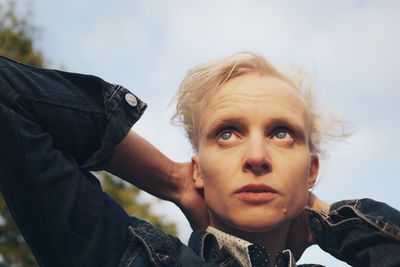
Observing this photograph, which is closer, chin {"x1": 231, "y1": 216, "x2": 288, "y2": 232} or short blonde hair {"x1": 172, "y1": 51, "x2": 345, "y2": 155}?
chin {"x1": 231, "y1": 216, "x2": 288, "y2": 232}

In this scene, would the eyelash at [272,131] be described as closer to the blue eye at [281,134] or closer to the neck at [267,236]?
the blue eye at [281,134]

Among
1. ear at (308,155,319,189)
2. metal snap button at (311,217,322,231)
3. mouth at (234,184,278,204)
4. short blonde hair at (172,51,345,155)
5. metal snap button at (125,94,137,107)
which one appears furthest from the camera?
ear at (308,155,319,189)

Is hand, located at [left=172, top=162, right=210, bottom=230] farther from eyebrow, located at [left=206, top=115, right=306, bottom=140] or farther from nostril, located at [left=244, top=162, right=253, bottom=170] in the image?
nostril, located at [left=244, top=162, right=253, bottom=170]

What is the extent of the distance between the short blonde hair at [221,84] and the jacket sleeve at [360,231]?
0.45 m

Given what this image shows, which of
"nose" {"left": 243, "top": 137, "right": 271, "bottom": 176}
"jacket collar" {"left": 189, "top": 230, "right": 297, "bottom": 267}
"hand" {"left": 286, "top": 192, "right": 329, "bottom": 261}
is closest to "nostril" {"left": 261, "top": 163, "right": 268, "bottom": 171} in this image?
"nose" {"left": 243, "top": 137, "right": 271, "bottom": 176}

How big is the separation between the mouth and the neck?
16cm

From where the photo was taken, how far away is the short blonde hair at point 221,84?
2773 mm

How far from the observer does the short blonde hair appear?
2.77 metres

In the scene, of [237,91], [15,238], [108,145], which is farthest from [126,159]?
[15,238]

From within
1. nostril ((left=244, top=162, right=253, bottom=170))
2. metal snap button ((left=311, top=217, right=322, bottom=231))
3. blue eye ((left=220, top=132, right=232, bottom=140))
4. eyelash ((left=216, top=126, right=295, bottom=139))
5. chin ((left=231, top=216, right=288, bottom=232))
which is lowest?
metal snap button ((left=311, top=217, right=322, bottom=231))

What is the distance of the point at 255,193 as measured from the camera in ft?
7.74

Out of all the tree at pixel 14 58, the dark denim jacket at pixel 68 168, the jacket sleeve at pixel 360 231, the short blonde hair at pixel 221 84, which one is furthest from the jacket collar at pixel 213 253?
the tree at pixel 14 58

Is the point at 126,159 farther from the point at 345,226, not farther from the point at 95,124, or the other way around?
the point at 345,226

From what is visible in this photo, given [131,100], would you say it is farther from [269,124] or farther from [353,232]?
[353,232]
